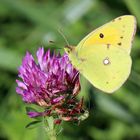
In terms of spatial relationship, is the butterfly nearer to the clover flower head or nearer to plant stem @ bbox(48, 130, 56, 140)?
the clover flower head

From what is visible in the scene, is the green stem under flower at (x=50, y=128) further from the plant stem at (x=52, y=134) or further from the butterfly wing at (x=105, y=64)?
the butterfly wing at (x=105, y=64)

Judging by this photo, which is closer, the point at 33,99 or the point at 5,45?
the point at 33,99

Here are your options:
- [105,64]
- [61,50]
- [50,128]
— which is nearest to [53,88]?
[50,128]

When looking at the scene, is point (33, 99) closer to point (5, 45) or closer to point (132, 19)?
point (132, 19)

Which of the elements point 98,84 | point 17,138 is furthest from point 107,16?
point 98,84

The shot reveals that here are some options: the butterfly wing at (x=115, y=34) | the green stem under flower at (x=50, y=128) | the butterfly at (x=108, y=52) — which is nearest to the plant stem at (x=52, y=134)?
the green stem under flower at (x=50, y=128)

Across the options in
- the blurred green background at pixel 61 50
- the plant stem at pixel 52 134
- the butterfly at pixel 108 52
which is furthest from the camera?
the blurred green background at pixel 61 50

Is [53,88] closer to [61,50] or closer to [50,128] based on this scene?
[50,128]

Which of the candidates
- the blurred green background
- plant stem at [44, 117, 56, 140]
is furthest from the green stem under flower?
the blurred green background
